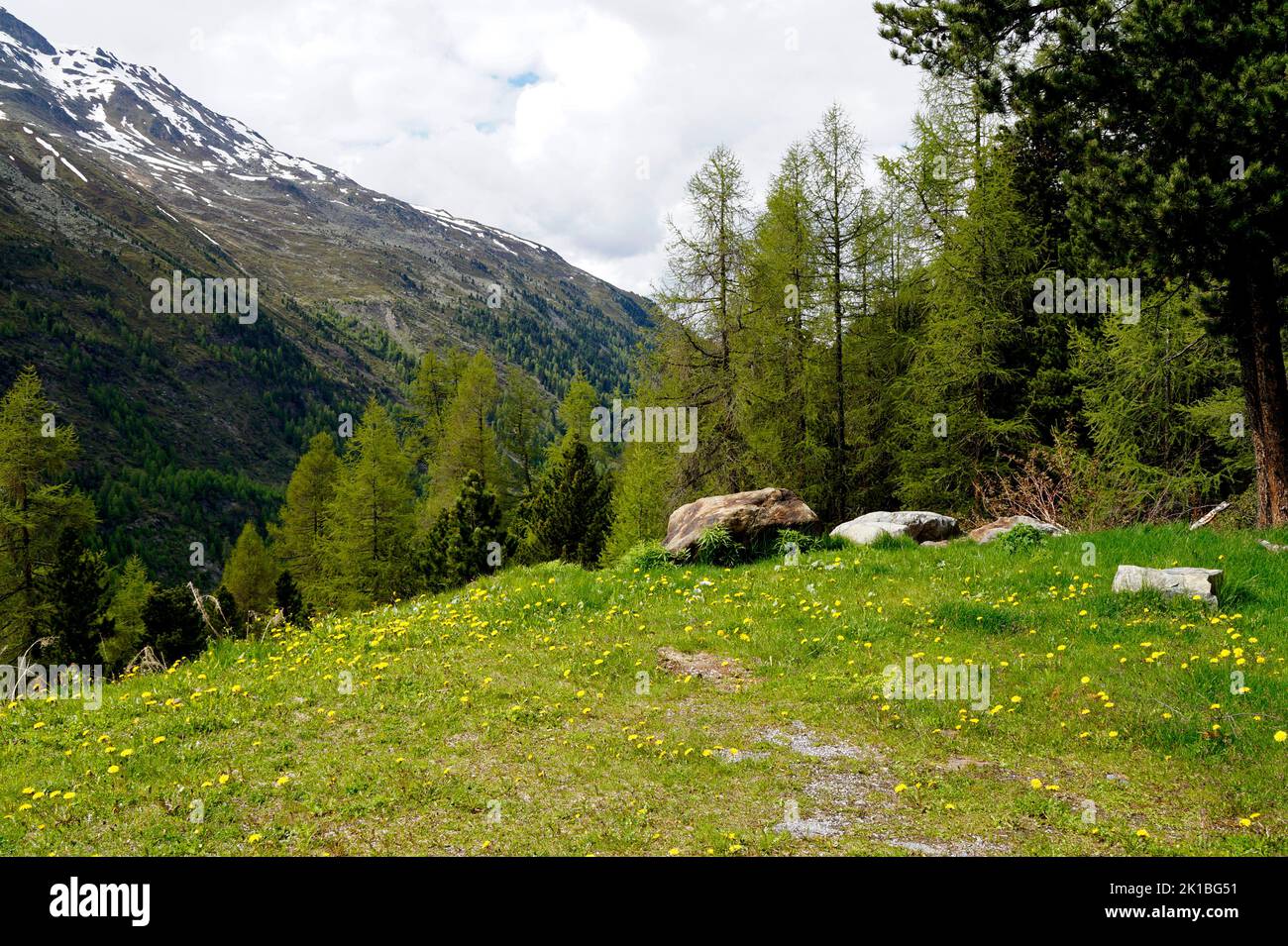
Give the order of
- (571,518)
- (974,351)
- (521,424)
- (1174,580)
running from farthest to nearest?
(521,424) → (571,518) → (974,351) → (1174,580)

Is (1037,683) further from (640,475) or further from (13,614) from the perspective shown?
(13,614)

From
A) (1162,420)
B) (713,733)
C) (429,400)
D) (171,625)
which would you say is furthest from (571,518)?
(429,400)

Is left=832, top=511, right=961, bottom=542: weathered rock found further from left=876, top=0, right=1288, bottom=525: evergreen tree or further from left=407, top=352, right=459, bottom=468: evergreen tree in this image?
left=407, top=352, right=459, bottom=468: evergreen tree

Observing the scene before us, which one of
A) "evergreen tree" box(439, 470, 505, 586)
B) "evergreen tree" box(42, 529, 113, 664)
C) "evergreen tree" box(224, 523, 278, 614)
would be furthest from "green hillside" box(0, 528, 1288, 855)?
"evergreen tree" box(224, 523, 278, 614)

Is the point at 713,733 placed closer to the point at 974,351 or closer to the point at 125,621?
the point at 974,351

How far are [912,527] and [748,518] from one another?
3.81 meters

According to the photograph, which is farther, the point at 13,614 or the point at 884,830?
the point at 13,614

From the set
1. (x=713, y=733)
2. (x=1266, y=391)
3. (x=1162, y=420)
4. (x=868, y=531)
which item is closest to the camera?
→ (x=713, y=733)

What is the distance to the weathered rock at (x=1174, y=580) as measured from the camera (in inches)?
Result: 413

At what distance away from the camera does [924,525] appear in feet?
55.7

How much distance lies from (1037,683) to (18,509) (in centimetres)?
4508

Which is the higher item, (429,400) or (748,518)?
(429,400)

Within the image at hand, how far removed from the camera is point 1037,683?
8.81m
